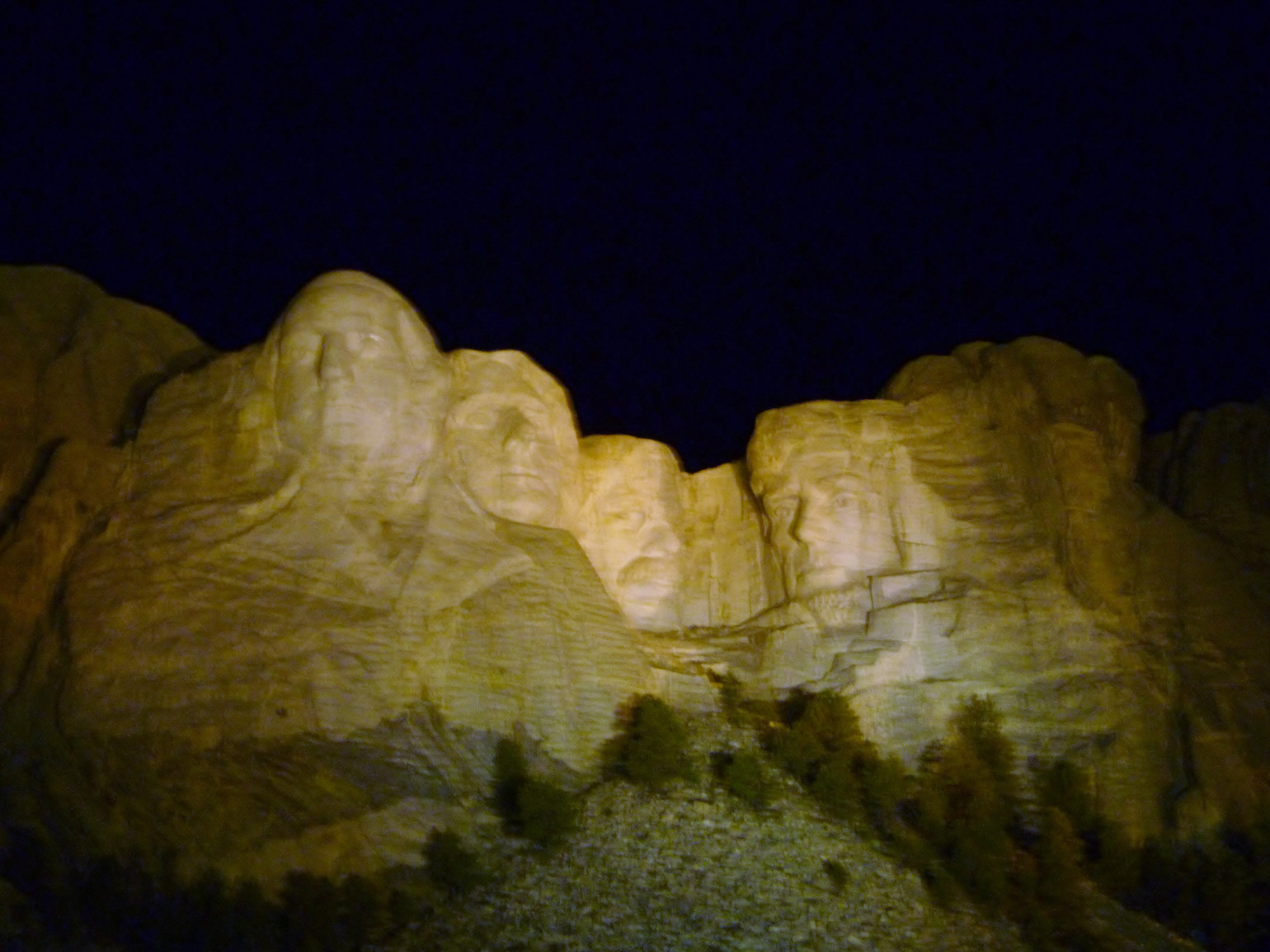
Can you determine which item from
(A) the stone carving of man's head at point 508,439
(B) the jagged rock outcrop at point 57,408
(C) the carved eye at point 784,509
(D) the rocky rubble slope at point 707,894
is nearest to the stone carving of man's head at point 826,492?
(C) the carved eye at point 784,509

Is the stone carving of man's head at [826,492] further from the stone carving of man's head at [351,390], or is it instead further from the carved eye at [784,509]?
the stone carving of man's head at [351,390]

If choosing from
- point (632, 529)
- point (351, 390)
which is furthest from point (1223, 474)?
point (351, 390)

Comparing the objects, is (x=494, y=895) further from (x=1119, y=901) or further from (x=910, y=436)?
(x=910, y=436)

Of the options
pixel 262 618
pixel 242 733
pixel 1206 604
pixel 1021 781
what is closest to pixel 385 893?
pixel 242 733

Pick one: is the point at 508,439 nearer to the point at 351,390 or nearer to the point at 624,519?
the point at 624,519

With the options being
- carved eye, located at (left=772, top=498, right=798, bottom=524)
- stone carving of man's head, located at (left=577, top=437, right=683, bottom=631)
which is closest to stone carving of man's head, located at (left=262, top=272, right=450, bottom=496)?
stone carving of man's head, located at (left=577, top=437, right=683, bottom=631)
